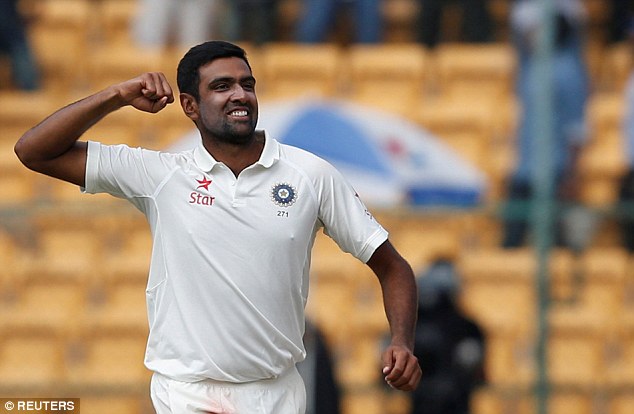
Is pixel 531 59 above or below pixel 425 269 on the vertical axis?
above

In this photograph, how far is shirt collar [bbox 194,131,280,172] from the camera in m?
4.74

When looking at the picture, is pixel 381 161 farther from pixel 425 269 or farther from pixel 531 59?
pixel 531 59

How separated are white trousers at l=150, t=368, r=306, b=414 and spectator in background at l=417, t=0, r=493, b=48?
651 centimetres

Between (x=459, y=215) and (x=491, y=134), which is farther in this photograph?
(x=491, y=134)

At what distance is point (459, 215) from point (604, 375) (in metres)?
1.30

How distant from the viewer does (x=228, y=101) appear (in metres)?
4.66

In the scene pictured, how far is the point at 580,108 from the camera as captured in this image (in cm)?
983

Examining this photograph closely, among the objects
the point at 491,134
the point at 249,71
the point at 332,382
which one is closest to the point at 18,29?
the point at 491,134

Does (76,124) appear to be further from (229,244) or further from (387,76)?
(387,76)

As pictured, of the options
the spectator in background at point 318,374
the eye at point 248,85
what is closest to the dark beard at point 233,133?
the eye at point 248,85

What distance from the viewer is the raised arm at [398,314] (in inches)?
180

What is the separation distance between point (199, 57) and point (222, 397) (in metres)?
1.02

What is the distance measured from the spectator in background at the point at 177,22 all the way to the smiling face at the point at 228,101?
20.4 feet

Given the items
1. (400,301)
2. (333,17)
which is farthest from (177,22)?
(400,301)
